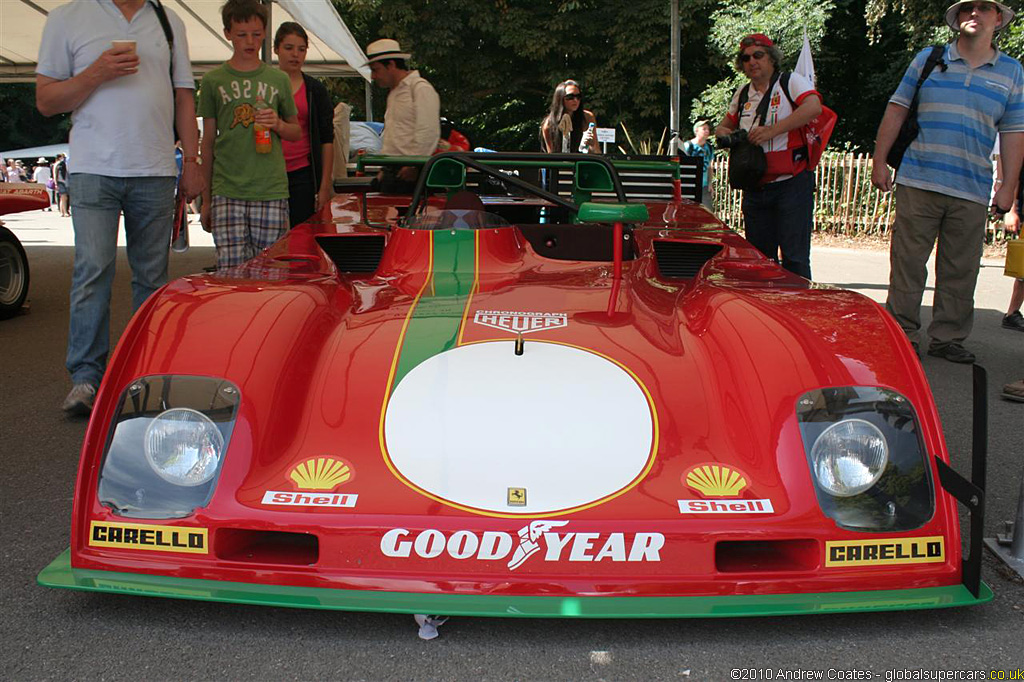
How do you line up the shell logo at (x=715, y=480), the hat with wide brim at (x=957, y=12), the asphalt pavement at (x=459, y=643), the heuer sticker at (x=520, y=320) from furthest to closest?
the hat with wide brim at (x=957, y=12) → the heuer sticker at (x=520, y=320) → the shell logo at (x=715, y=480) → the asphalt pavement at (x=459, y=643)

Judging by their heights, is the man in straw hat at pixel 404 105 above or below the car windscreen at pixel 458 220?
above

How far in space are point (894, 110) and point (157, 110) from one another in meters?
3.71

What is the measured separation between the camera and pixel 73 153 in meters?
3.81

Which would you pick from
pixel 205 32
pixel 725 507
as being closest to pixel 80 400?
pixel 725 507

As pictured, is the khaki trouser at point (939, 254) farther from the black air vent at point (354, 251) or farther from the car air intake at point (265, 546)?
the car air intake at point (265, 546)

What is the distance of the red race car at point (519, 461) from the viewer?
A: 196 centimetres

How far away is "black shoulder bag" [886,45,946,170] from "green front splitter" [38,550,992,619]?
353 centimetres

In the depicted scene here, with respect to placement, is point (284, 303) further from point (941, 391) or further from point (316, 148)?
point (941, 391)

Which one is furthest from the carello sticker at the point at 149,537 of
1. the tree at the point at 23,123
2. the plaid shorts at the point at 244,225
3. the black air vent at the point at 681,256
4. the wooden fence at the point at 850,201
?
the tree at the point at 23,123

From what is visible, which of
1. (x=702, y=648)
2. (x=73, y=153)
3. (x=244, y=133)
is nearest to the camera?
(x=702, y=648)

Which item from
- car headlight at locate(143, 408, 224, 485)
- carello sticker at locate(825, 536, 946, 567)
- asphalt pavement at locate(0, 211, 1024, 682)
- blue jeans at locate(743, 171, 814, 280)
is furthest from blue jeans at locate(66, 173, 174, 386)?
blue jeans at locate(743, 171, 814, 280)

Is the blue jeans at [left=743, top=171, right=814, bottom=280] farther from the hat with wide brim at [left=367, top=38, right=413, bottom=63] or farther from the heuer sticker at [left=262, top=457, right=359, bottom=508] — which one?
the heuer sticker at [left=262, top=457, right=359, bottom=508]

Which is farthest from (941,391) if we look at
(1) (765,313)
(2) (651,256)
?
(1) (765,313)

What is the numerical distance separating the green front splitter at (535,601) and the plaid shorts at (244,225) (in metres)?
2.68
